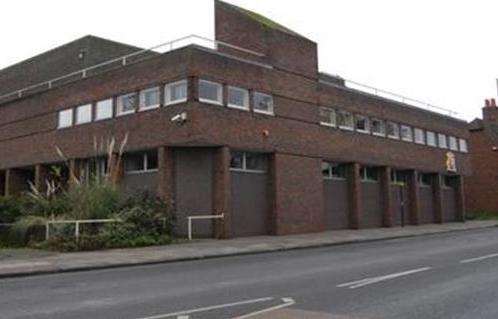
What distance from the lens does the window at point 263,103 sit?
27.4 meters

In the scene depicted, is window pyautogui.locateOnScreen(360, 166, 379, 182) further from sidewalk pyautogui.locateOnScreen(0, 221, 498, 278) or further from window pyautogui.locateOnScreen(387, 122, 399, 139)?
sidewalk pyautogui.locateOnScreen(0, 221, 498, 278)

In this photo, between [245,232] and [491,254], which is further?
[245,232]

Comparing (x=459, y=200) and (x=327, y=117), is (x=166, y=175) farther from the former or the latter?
(x=459, y=200)

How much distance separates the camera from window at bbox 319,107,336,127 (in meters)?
31.6

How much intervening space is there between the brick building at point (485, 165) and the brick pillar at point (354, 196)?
73.2 feet

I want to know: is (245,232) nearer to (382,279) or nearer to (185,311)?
(382,279)

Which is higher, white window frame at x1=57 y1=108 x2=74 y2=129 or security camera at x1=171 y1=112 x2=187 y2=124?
white window frame at x1=57 y1=108 x2=74 y2=129

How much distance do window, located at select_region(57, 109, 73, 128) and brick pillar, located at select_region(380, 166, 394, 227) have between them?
55.2 ft

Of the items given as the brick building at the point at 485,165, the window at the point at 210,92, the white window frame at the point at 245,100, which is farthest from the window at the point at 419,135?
the window at the point at 210,92

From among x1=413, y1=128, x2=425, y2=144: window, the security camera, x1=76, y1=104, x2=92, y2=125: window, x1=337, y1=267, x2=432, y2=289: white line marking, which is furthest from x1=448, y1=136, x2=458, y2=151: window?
x1=337, y1=267, x2=432, y2=289: white line marking

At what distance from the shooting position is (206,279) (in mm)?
12914

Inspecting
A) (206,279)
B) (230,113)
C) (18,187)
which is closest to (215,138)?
(230,113)

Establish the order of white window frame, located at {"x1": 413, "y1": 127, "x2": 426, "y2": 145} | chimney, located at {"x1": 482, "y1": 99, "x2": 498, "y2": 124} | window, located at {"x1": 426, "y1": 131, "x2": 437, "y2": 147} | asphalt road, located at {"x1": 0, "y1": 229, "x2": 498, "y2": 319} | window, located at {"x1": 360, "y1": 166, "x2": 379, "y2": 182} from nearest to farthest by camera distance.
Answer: asphalt road, located at {"x1": 0, "y1": 229, "x2": 498, "y2": 319} < window, located at {"x1": 360, "y1": 166, "x2": 379, "y2": 182} < white window frame, located at {"x1": 413, "y1": 127, "x2": 426, "y2": 145} < window, located at {"x1": 426, "y1": 131, "x2": 437, "y2": 147} < chimney, located at {"x1": 482, "y1": 99, "x2": 498, "y2": 124}

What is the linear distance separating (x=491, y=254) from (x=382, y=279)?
6.62m
